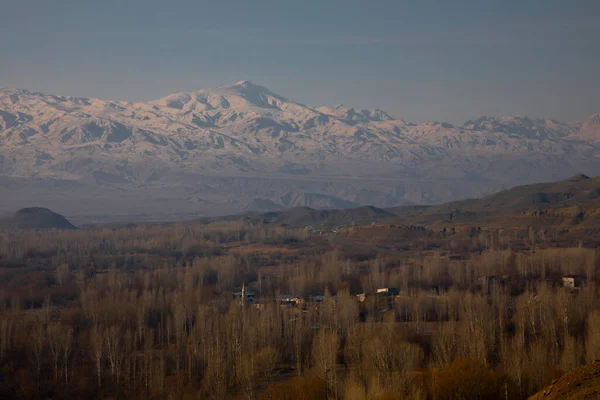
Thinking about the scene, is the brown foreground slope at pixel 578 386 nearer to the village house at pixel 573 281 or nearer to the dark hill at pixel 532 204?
the village house at pixel 573 281

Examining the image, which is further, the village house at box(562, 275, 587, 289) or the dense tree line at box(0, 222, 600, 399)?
the village house at box(562, 275, 587, 289)

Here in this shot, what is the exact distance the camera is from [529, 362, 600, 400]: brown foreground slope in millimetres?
23967

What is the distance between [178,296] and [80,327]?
10.8 meters

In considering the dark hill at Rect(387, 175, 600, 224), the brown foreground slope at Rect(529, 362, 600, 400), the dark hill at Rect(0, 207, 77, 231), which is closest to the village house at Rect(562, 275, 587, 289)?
the brown foreground slope at Rect(529, 362, 600, 400)

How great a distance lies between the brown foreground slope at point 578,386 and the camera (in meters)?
24.0

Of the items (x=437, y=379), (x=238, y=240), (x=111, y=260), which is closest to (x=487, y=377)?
(x=437, y=379)

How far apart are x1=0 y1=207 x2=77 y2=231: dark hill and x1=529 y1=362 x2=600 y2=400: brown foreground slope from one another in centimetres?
14558

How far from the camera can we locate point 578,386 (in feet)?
81.7

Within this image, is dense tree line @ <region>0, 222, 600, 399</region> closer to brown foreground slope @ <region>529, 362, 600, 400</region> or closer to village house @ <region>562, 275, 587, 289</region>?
village house @ <region>562, 275, 587, 289</region>

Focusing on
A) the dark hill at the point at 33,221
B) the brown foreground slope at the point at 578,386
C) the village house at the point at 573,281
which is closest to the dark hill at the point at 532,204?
the village house at the point at 573,281

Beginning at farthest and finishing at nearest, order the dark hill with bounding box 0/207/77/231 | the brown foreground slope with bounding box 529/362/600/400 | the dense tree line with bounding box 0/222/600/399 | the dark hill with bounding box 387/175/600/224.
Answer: the dark hill with bounding box 0/207/77/231, the dark hill with bounding box 387/175/600/224, the dense tree line with bounding box 0/222/600/399, the brown foreground slope with bounding box 529/362/600/400

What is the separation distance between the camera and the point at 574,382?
25.3 meters

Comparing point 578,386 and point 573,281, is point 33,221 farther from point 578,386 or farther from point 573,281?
point 578,386

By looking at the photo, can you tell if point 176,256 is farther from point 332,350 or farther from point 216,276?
point 332,350
